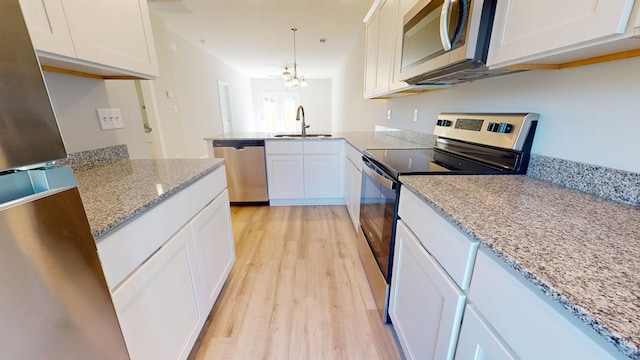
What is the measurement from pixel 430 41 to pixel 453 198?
34.9 inches

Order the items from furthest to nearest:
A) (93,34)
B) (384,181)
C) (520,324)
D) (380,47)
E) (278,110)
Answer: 1. (278,110)
2. (380,47)
3. (384,181)
4. (93,34)
5. (520,324)

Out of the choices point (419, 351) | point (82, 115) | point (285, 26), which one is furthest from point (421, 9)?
point (285, 26)

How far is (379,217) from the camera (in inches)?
56.1

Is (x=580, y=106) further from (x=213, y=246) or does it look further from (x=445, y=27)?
(x=213, y=246)

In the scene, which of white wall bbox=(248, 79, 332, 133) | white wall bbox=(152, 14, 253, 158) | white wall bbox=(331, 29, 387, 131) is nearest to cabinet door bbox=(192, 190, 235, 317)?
white wall bbox=(331, 29, 387, 131)

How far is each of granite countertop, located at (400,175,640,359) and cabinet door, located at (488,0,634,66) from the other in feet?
1.50

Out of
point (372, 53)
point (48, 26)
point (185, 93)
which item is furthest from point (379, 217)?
point (185, 93)

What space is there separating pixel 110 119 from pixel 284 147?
156 cm

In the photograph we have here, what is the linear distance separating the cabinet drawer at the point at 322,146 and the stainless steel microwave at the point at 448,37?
1.39m

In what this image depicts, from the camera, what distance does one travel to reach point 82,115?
1.38m

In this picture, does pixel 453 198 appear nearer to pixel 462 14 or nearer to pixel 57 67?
pixel 462 14

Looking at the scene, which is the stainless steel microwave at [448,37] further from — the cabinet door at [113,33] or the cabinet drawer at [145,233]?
the cabinet door at [113,33]

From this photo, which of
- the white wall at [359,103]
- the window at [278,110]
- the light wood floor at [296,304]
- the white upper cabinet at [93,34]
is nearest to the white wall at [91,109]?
the white upper cabinet at [93,34]

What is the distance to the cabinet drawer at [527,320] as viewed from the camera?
405 mm
